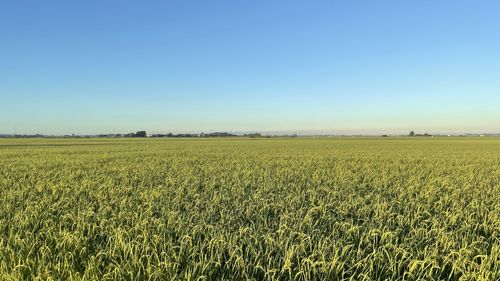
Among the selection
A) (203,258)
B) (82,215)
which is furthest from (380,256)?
(82,215)

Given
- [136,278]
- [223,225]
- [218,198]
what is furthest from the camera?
[218,198]

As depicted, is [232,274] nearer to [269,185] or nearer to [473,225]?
[473,225]

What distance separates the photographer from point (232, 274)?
4203 mm

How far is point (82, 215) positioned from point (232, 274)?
415 cm

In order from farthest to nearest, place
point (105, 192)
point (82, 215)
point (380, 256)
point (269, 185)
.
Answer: point (269, 185)
point (105, 192)
point (82, 215)
point (380, 256)

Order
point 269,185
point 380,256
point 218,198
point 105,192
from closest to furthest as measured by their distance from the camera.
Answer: point 380,256
point 218,198
point 105,192
point 269,185

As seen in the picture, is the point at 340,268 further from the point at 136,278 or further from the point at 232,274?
the point at 136,278

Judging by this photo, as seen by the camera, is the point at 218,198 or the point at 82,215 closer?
the point at 82,215

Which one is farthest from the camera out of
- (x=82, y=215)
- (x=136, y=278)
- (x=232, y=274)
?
(x=82, y=215)

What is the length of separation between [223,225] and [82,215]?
9.76 ft

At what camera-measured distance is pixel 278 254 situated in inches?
177

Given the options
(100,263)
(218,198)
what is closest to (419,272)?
(100,263)

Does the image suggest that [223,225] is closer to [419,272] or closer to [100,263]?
[100,263]

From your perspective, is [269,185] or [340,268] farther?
[269,185]
